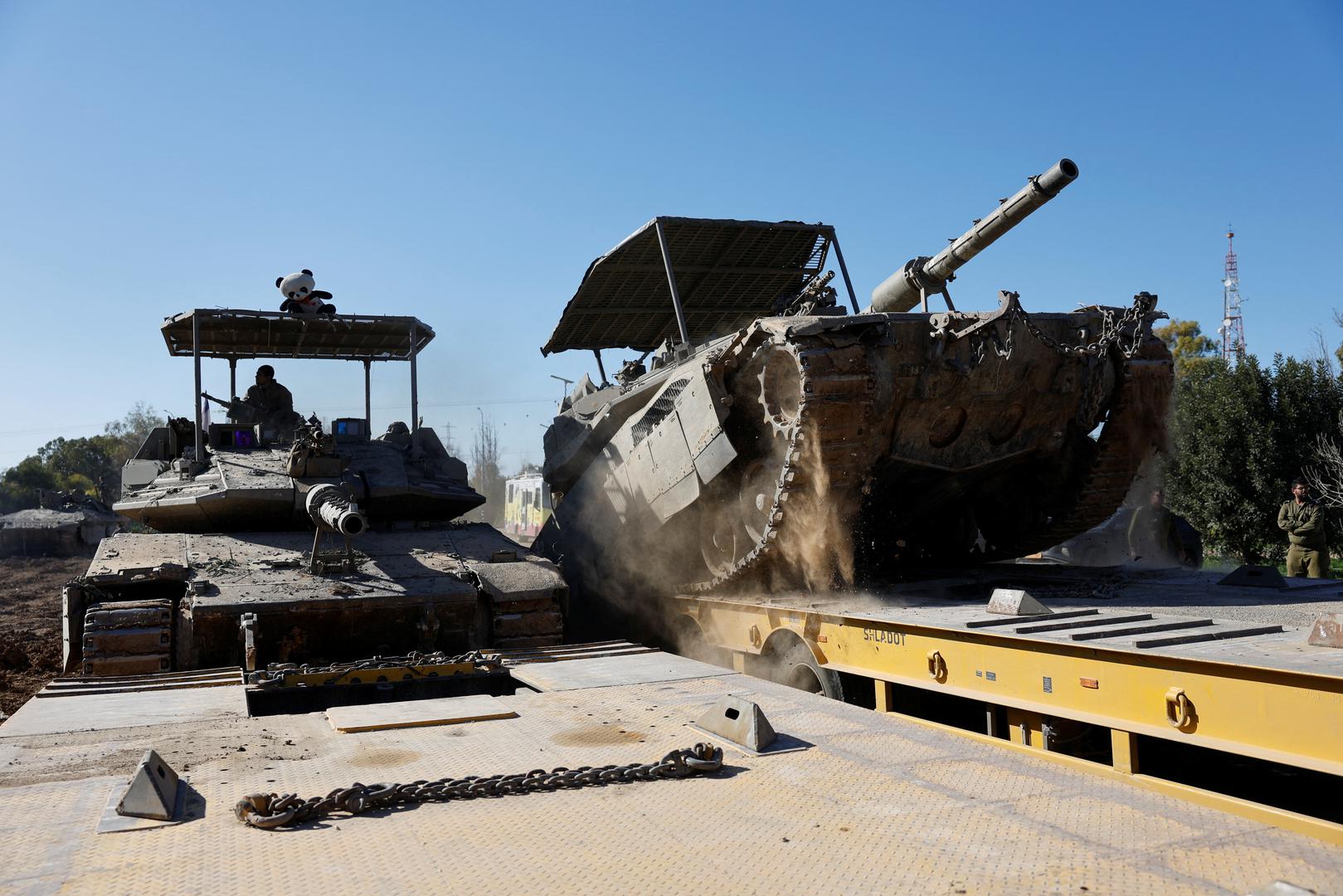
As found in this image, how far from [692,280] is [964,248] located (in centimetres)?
436

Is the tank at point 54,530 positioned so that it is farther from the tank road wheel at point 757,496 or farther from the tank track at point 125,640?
the tank road wheel at point 757,496

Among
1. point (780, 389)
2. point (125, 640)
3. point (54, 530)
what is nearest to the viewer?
point (125, 640)

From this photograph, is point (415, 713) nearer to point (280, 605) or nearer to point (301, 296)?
point (280, 605)

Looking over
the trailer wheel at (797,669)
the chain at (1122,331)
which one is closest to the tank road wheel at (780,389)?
the trailer wheel at (797,669)

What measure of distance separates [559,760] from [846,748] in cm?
123

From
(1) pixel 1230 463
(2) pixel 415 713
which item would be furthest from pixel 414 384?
(1) pixel 1230 463

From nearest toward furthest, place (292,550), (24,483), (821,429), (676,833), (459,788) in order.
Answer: (676,833) < (459,788) < (821,429) < (292,550) < (24,483)

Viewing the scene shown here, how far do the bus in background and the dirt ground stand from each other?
43.7 feet

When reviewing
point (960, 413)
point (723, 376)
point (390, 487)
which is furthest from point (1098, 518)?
point (390, 487)

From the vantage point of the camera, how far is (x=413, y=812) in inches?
154

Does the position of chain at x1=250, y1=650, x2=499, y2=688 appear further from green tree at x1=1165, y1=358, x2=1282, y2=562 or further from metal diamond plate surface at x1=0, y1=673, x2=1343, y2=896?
green tree at x1=1165, y1=358, x2=1282, y2=562

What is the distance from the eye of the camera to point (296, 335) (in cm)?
1206

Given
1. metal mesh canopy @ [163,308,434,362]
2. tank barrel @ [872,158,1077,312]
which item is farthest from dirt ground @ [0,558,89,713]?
tank barrel @ [872,158,1077,312]

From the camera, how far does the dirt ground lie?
1111 cm
